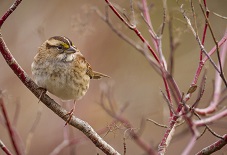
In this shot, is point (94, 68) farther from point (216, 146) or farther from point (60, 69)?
point (216, 146)

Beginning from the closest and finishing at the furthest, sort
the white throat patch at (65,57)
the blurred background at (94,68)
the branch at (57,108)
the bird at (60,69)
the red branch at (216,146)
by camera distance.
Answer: the red branch at (216,146)
the branch at (57,108)
the bird at (60,69)
the white throat patch at (65,57)
the blurred background at (94,68)

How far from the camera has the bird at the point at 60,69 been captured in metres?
3.75

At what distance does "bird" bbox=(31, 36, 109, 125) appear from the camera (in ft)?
12.3

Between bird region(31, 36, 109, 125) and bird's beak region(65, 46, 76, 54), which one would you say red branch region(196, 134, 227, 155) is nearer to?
bird region(31, 36, 109, 125)

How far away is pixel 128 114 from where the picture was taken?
776cm

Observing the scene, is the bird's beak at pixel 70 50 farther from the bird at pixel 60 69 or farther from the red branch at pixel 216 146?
the red branch at pixel 216 146

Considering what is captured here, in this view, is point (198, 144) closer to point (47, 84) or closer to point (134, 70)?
point (134, 70)

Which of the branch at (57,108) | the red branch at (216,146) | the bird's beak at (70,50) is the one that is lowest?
the red branch at (216,146)

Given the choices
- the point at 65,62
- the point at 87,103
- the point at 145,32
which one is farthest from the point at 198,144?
the point at 65,62

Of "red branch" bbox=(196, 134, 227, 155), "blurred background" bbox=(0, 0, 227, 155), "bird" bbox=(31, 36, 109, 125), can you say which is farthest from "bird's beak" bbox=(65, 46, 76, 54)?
"blurred background" bbox=(0, 0, 227, 155)

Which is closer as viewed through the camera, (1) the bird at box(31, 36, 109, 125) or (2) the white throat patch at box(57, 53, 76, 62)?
(1) the bird at box(31, 36, 109, 125)

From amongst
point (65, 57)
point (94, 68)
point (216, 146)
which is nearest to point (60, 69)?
point (65, 57)

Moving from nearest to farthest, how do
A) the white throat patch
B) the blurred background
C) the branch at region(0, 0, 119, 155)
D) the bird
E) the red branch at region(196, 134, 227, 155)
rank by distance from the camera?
1. the red branch at region(196, 134, 227, 155)
2. the branch at region(0, 0, 119, 155)
3. the bird
4. the white throat patch
5. the blurred background

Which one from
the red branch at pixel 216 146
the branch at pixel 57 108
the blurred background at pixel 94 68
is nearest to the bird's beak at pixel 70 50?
the branch at pixel 57 108
